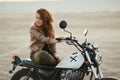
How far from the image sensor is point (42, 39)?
815 centimetres

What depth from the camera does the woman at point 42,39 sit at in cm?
822

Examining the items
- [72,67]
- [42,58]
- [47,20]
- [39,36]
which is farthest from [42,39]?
[72,67]

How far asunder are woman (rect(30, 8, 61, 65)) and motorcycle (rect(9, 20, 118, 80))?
0.40ft

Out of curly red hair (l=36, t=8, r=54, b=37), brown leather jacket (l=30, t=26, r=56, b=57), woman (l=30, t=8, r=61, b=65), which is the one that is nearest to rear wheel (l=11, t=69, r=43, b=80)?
woman (l=30, t=8, r=61, b=65)

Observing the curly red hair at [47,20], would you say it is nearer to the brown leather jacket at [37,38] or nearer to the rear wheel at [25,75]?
the brown leather jacket at [37,38]

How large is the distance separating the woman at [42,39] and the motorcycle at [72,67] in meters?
0.12

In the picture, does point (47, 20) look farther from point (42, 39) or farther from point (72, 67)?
point (72, 67)

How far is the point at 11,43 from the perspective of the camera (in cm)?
2058

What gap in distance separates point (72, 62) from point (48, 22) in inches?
37.4

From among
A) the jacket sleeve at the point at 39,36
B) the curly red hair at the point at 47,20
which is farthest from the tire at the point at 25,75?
the curly red hair at the point at 47,20

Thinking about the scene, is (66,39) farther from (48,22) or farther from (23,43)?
(23,43)

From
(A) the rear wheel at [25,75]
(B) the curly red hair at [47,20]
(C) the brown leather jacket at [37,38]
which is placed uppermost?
(B) the curly red hair at [47,20]

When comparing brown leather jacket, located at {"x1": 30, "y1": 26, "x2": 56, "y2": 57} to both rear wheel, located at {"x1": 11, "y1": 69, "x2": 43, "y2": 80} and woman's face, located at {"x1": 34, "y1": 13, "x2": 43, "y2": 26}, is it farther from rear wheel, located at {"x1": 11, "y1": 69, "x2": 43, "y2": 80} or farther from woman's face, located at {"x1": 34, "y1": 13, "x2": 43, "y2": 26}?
rear wheel, located at {"x1": 11, "y1": 69, "x2": 43, "y2": 80}

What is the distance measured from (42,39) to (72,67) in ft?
2.33
